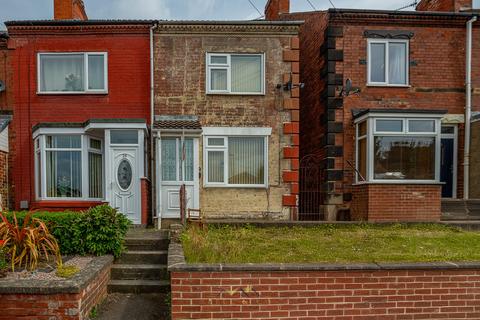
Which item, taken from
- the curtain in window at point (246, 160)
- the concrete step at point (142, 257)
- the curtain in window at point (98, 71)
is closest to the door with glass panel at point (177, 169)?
the curtain in window at point (246, 160)

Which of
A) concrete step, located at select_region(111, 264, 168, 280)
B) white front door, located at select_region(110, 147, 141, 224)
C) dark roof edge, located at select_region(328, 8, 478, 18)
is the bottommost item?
concrete step, located at select_region(111, 264, 168, 280)

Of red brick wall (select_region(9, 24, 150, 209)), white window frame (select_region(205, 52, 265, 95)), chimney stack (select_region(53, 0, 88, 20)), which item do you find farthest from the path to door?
chimney stack (select_region(53, 0, 88, 20))

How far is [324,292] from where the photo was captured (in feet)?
15.3

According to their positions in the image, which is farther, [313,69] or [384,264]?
[313,69]

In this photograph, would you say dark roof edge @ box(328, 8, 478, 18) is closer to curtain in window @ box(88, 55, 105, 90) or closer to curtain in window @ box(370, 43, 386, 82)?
curtain in window @ box(370, 43, 386, 82)

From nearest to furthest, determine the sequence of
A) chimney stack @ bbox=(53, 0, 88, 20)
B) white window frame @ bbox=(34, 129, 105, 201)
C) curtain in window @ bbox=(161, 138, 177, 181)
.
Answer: curtain in window @ bbox=(161, 138, 177, 181), white window frame @ bbox=(34, 129, 105, 201), chimney stack @ bbox=(53, 0, 88, 20)

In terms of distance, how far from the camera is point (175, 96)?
35.0 feet

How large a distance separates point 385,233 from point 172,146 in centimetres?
594

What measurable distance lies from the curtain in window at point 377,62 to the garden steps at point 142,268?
8267 millimetres

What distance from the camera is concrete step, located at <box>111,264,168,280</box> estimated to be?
20.1ft

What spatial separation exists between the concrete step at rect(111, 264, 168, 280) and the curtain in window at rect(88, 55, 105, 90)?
661 centimetres

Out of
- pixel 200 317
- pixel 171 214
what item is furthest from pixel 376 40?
pixel 200 317

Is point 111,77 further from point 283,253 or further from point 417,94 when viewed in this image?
point 417,94

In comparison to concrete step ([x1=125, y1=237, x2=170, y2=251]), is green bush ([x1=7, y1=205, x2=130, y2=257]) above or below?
above
